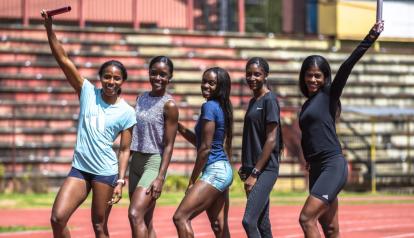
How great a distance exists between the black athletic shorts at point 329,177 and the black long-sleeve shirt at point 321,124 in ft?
0.20

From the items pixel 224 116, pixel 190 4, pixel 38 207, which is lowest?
pixel 38 207

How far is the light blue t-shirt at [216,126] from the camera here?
1104 cm

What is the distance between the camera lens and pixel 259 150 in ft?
36.1

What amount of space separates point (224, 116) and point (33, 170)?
16.5 m

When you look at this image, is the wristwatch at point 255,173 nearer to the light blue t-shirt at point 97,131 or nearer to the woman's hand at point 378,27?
the light blue t-shirt at point 97,131

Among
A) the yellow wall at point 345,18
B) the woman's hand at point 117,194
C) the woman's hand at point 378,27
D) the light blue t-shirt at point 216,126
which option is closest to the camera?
the woman's hand at point 378,27

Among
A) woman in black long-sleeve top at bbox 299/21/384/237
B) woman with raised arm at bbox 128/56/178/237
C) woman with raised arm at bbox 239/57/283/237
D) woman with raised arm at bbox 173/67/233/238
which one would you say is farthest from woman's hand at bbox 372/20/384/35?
woman with raised arm at bbox 128/56/178/237

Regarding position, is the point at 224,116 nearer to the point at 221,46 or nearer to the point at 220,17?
the point at 221,46

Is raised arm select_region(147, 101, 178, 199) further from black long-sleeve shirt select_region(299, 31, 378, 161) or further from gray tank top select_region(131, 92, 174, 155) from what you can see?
black long-sleeve shirt select_region(299, 31, 378, 161)

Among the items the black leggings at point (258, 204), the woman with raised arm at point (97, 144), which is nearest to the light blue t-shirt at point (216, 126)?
the black leggings at point (258, 204)

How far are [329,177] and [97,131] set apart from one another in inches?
83.5

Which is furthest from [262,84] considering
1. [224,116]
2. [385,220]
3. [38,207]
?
[38,207]

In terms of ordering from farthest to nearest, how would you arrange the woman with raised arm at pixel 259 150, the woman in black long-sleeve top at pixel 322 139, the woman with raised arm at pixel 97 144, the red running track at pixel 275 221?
the red running track at pixel 275 221 < the woman with raised arm at pixel 259 150 < the woman with raised arm at pixel 97 144 < the woman in black long-sleeve top at pixel 322 139

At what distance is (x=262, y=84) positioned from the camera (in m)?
11.1
